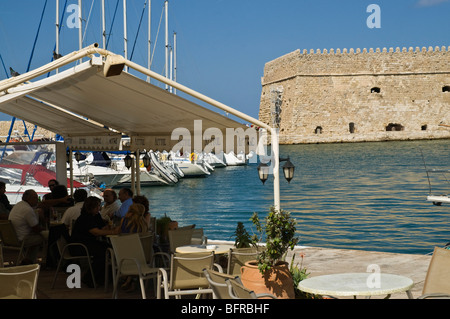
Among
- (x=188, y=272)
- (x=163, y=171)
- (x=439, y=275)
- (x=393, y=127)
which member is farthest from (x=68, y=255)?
(x=393, y=127)

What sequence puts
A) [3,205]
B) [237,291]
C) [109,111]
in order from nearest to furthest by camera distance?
1. [237,291]
2. [109,111]
3. [3,205]

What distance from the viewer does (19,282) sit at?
3211 mm

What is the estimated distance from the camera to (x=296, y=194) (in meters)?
23.6

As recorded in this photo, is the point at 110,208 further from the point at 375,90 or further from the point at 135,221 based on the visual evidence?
the point at 375,90

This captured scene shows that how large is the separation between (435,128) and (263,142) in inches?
1611

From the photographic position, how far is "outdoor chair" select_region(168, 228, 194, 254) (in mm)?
4980

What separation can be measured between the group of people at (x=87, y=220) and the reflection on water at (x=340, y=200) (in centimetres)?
560

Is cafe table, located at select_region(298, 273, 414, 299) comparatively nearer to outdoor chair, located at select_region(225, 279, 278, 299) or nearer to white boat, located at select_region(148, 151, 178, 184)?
outdoor chair, located at select_region(225, 279, 278, 299)

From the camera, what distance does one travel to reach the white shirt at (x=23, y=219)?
18.2 ft

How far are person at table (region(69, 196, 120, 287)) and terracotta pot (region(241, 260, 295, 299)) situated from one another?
1.68 metres

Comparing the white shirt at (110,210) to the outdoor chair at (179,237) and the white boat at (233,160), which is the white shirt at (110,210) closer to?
the outdoor chair at (179,237)

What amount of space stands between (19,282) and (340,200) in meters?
19.1

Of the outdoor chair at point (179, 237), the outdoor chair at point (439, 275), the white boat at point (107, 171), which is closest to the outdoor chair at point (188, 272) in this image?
the outdoor chair at point (179, 237)

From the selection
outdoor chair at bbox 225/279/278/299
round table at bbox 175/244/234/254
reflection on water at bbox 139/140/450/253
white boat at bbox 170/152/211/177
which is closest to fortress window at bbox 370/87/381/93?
reflection on water at bbox 139/140/450/253
